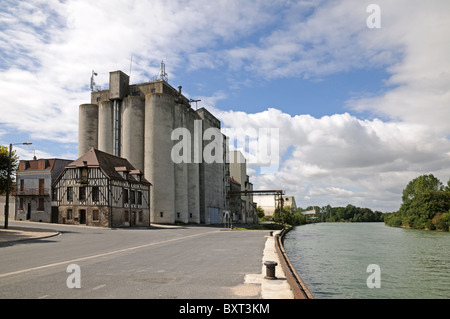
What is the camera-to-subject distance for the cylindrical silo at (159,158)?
56812mm

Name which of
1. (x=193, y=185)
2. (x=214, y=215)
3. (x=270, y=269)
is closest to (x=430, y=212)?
(x=214, y=215)

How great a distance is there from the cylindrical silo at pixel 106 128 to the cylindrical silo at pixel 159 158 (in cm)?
789

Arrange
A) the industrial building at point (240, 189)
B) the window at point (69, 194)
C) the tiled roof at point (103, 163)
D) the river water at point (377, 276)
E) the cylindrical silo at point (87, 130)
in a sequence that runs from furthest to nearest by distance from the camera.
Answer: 1. the industrial building at point (240, 189)
2. the cylindrical silo at point (87, 130)
3. the window at point (69, 194)
4. the tiled roof at point (103, 163)
5. the river water at point (377, 276)

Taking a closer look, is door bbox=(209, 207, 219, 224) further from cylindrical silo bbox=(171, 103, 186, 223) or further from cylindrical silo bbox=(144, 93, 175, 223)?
cylindrical silo bbox=(144, 93, 175, 223)

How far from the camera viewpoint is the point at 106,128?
203 ft

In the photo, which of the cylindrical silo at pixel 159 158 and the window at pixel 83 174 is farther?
the cylindrical silo at pixel 159 158

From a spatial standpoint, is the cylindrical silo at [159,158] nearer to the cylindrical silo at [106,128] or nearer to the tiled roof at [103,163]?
the cylindrical silo at [106,128]

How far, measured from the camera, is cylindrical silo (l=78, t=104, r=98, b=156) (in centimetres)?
6462

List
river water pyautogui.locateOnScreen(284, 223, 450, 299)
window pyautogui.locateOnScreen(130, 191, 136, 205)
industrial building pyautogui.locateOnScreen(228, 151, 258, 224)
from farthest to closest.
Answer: industrial building pyautogui.locateOnScreen(228, 151, 258, 224) → window pyautogui.locateOnScreen(130, 191, 136, 205) → river water pyautogui.locateOnScreen(284, 223, 450, 299)

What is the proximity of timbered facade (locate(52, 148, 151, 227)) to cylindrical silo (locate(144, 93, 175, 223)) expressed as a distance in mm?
11143

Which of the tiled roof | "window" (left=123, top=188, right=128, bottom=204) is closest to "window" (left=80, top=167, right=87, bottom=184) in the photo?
the tiled roof

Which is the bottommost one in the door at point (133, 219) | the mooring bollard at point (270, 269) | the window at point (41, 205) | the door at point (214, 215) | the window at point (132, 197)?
the door at point (214, 215)

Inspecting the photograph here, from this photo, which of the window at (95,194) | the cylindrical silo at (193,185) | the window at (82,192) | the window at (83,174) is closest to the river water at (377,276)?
the window at (95,194)
